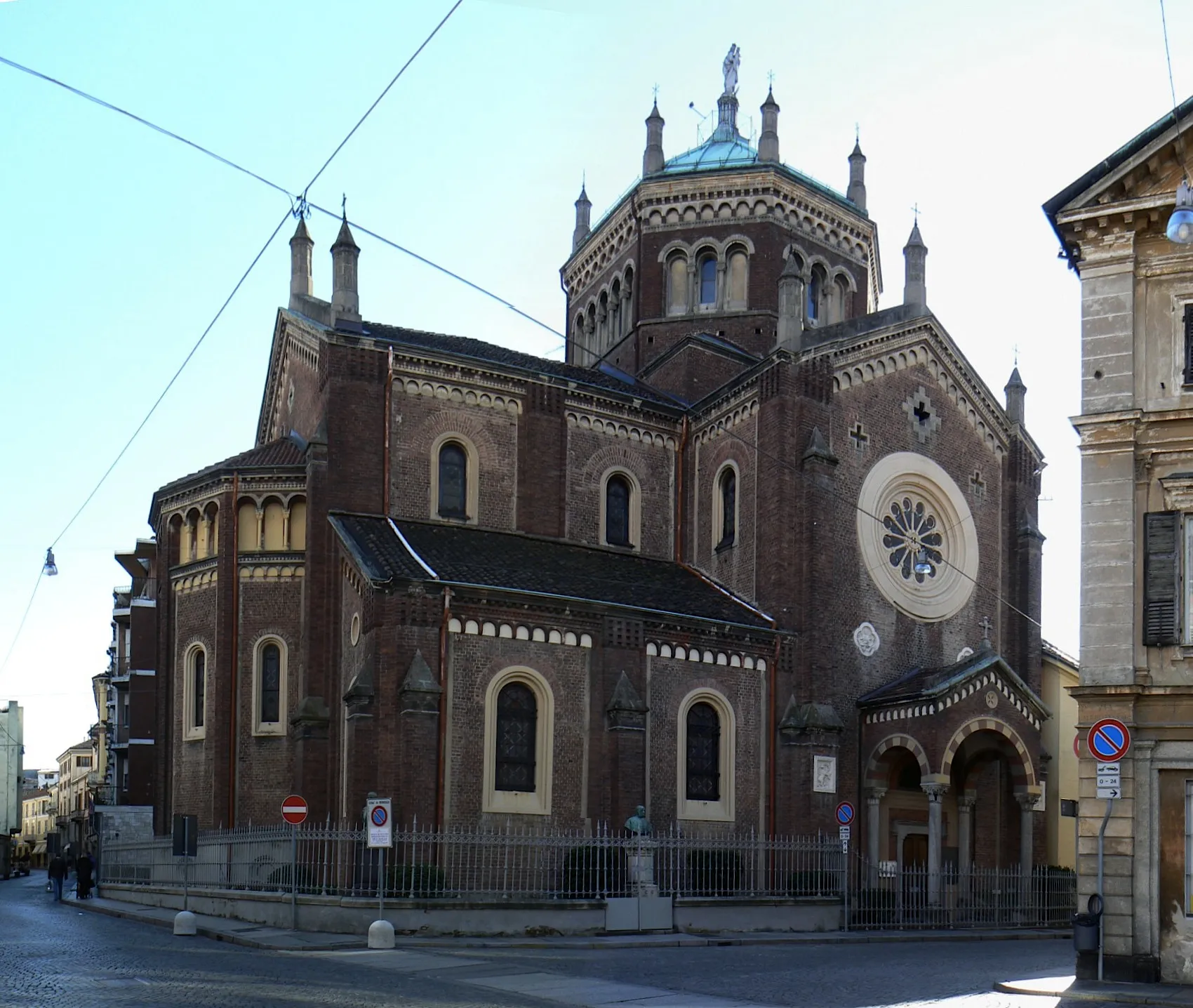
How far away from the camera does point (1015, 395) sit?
38.8 meters

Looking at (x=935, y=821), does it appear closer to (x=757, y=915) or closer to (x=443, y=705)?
(x=757, y=915)

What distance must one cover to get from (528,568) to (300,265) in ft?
37.1

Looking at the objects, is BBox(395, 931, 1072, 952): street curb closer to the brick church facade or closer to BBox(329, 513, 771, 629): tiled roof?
the brick church facade

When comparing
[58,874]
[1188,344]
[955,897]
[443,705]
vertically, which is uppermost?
[1188,344]

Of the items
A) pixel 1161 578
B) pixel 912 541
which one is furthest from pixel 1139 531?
pixel 912 541

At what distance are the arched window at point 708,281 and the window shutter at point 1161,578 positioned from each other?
23.5 metres

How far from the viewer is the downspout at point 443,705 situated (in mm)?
26578

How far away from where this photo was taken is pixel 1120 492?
60.7 ft

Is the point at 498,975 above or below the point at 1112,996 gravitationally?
below

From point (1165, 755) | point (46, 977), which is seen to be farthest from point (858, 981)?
point (46, 977)

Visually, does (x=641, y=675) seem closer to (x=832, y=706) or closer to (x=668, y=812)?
(x=668, y=812)

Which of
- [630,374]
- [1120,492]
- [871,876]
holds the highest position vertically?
[630,374]

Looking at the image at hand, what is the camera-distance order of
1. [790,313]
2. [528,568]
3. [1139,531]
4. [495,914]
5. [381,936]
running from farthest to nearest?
[790,313] < [528,568] < [495,914] < [381,936] < [1139,531]

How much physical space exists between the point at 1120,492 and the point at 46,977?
14.4m
